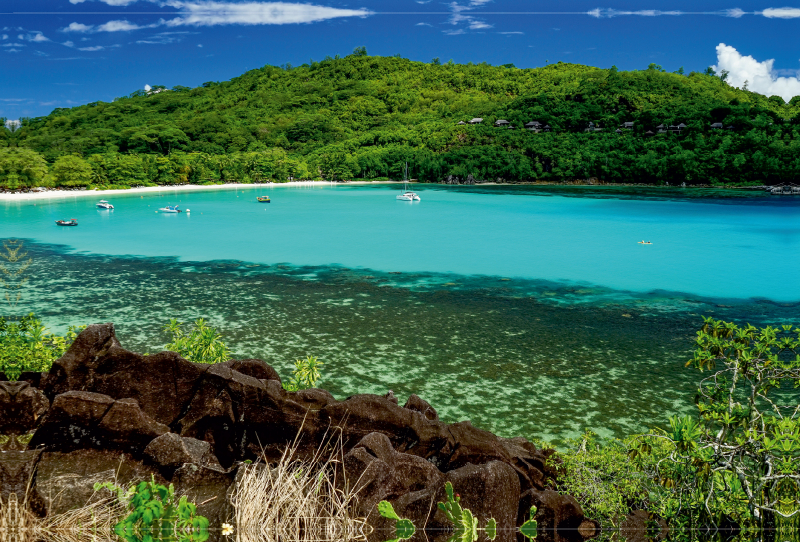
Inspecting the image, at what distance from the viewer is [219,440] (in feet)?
14.5

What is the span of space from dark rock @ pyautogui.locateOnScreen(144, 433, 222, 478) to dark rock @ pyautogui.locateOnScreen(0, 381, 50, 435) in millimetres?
1221

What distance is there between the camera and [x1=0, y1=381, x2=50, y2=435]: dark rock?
4.13 metres

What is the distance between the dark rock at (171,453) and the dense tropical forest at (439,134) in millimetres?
63923

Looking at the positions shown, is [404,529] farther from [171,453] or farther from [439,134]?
[439,134]

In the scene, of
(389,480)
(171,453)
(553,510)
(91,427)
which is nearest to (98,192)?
(91,427)

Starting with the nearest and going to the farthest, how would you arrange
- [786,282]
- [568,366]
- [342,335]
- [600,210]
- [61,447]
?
[61,447] → [568,366] → [342,335] → [786,282] → [600,210]

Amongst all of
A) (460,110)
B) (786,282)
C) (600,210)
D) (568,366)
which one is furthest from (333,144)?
(568,366)

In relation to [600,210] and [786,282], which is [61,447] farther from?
[600,210]

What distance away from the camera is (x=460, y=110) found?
126 metres

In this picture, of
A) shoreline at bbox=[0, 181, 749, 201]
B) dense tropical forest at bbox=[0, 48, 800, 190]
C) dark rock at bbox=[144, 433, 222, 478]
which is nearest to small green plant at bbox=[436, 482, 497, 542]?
dark rock at bbox=[144, 433, 222, 478]

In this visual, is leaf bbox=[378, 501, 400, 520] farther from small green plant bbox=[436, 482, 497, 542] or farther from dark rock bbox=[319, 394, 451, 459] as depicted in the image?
dark rock bbox=[319, 394, 451, 459]

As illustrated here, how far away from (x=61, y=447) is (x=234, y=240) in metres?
27.2

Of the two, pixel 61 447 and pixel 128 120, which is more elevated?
pixel 128 120

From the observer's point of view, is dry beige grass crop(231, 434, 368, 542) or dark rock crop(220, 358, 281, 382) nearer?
dry beige grass crop(231, 434, 368, 542)
